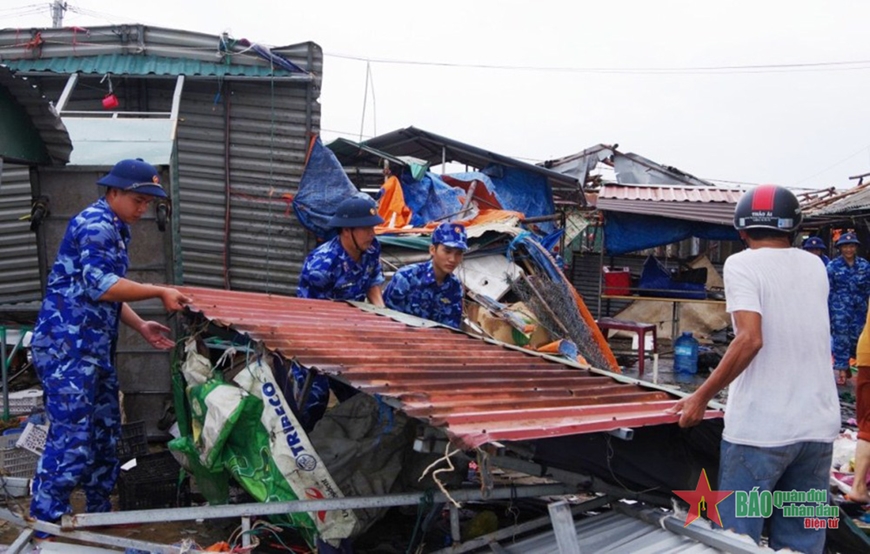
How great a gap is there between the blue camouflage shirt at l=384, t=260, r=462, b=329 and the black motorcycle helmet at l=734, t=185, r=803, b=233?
2.82 metres

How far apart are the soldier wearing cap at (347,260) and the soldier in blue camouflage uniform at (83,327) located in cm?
135

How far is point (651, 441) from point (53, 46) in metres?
8.41

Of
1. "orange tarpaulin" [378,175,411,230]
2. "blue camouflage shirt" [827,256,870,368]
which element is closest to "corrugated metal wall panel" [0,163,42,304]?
"orange tarpaulin" [378,175,411,230]

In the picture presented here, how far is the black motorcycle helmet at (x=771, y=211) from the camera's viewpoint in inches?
119

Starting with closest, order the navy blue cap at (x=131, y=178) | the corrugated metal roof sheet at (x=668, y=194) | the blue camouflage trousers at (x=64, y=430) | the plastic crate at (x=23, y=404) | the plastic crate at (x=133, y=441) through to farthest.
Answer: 1. the blue camouflage trousers at (x=64, y=430)
2. the navy blue cap at (x=131, y=178)
3. the plastic crate at (x=133, y=441)
4. the plastic crate at (x=23, y=404)
5. the corrugated metal roof sheet at (x=668, y=194)

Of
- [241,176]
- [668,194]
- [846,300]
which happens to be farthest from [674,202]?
[241,176]

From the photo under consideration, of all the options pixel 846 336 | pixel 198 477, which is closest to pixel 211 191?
pixel 198 477

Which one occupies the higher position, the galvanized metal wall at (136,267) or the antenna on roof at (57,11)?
the antenna on roof at (57,11)

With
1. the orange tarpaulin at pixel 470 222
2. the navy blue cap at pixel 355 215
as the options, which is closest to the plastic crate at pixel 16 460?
the navy blue cap at pixel 355 215

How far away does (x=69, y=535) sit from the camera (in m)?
3.19

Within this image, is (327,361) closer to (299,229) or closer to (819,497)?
(819,497)

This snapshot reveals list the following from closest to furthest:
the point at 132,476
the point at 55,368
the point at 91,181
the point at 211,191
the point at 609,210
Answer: the point at 55,368, the point at 132,476, the point at 91,181, the point at 211,191, the point at 609,210

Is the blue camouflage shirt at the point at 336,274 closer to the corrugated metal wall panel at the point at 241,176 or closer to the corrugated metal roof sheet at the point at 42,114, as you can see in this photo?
the corrugated metal roof sheet at the point at 42,114

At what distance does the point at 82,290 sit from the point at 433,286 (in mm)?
2501
